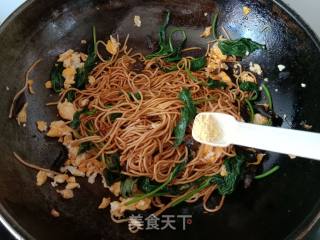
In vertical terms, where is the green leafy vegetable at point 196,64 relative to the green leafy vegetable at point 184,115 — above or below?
above

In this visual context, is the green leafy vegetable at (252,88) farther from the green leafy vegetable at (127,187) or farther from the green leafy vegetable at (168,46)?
the green leafy vegetable at (127,187)

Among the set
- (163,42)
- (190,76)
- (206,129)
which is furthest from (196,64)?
(206,129)

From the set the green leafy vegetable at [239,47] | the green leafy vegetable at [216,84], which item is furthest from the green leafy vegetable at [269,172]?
the green leafy vegetable at [239,47]

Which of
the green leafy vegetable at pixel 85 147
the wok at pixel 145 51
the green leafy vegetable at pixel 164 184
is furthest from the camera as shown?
the green leafy vegetable at pixel 85 147


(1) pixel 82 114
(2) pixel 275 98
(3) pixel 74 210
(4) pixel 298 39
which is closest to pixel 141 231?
(3) pixel 74 210

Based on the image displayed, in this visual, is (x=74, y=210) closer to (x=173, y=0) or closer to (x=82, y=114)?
(x=82, y=114)

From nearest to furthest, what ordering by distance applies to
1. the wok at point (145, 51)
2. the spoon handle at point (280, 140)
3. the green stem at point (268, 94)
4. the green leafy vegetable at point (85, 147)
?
the spoon handle at point (280, 140) < the wok at point (145, 51) < the green leafy vegetable at point (85, 147) < the green stem at point (268, 94)

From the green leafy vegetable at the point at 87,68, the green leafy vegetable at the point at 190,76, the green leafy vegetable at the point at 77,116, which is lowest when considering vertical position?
the green leafy vegetable at the point at 190,76

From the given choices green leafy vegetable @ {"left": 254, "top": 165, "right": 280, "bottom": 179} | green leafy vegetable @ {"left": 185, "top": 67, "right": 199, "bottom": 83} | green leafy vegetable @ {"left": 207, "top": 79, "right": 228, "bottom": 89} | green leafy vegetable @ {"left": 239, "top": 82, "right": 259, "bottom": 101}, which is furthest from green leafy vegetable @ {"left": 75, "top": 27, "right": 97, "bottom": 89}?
green leafy vegetable @ {"left": 254, "top": 165, "right": 280, "bottom": 179}
